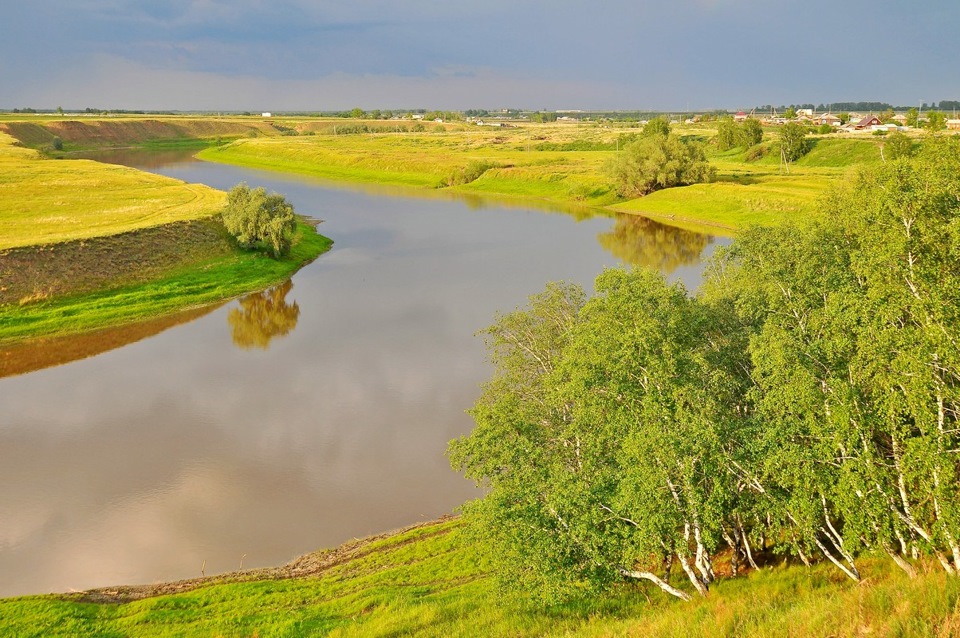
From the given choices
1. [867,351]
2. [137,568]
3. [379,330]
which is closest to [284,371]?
[379,330]

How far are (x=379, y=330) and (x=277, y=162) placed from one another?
386ft

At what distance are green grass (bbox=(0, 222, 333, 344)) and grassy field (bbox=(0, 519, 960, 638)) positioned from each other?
93.6 ft

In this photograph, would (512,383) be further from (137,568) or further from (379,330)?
(379,330)

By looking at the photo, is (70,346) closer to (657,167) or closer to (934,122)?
(934,122)

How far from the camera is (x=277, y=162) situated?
146375 mm

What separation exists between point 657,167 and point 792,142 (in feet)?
122

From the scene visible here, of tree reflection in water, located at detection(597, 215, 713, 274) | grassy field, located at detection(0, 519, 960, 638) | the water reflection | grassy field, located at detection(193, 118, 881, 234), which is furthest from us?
grassy field, located at detection(193, 118, 881, 234)

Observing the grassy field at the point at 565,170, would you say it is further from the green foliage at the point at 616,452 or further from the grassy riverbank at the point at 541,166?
the green foliage at the point at 616,452

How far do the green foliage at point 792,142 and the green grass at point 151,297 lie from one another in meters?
86.6

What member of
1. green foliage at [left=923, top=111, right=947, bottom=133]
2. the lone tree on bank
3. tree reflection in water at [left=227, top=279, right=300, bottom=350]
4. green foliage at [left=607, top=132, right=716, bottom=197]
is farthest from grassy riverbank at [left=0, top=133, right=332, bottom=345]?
green foliage at [left=923, top=111, right=947, bottom=133]

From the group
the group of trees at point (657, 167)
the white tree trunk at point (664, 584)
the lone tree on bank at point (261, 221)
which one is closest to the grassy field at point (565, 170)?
the group of trees at point (657, 167)

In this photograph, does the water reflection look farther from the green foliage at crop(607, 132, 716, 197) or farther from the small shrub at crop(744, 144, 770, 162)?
the small shrub at crop(744, 144, 770, 162)

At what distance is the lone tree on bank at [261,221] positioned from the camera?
188 feet

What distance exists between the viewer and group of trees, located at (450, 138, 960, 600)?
1176cm
